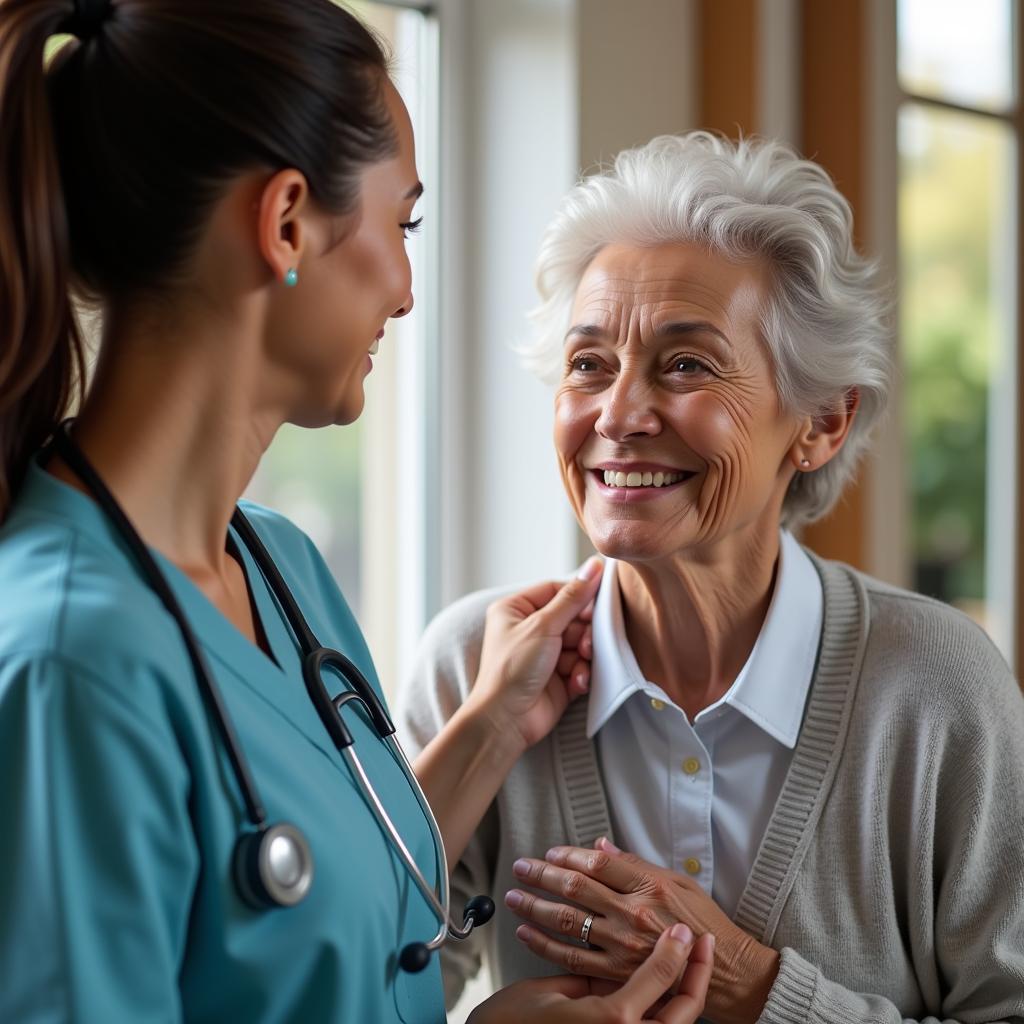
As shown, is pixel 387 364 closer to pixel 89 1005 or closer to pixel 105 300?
pixel 105 300

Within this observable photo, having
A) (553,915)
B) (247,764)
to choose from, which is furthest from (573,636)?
(247,764)

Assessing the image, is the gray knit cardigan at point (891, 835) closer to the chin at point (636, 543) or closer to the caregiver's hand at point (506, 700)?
the caregiver's hand at point (506, 700)

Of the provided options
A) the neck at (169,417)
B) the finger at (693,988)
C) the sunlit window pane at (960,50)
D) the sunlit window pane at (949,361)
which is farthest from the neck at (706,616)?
the sunlit window pane at (949,361)

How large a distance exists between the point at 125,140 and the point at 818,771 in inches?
39.6

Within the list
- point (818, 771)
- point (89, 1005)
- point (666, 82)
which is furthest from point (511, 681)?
point (666, 82)

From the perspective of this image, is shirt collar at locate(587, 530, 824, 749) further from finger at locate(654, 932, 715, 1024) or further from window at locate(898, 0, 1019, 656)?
window at locate(898, 0, 1019, 656)

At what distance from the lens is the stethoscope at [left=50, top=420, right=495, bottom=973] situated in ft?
3.02

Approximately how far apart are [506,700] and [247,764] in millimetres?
613

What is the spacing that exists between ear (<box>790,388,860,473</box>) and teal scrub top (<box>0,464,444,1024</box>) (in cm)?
76

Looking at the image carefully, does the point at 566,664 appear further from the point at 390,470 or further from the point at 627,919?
the point at 390,470

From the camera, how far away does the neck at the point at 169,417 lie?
0.99 metres

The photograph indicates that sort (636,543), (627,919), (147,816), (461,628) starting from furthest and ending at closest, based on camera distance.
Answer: (461,628) < (636,543) < (627,919) < (147,816)

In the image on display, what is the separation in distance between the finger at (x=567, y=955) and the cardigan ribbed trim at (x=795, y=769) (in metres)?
0.14

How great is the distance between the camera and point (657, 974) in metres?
1.26
